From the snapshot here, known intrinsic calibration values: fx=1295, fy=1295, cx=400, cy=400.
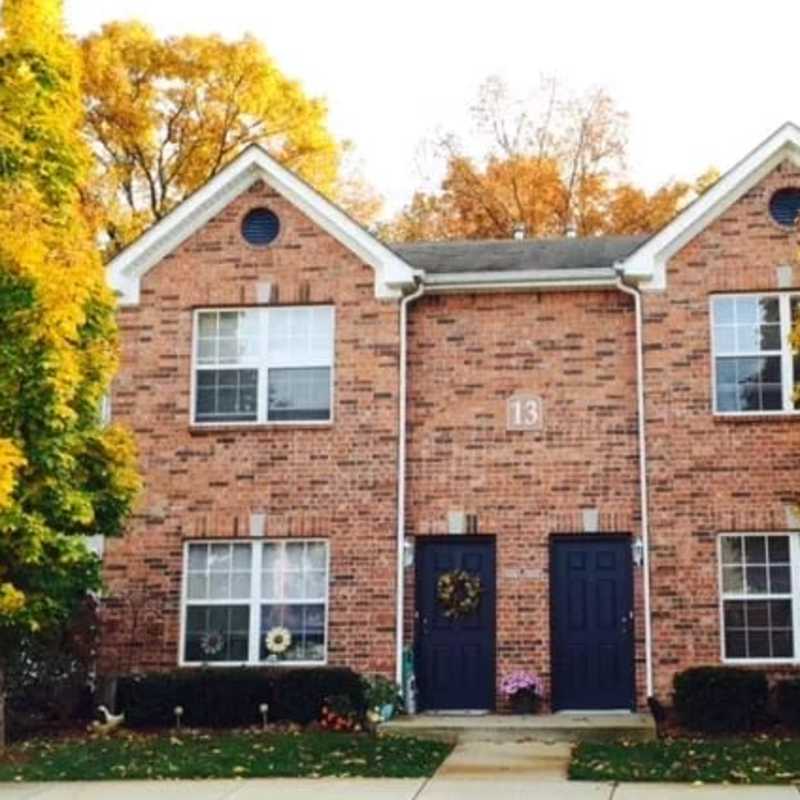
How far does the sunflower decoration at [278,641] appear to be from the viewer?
16.6 metres

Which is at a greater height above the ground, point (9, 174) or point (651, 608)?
point (9, 174)

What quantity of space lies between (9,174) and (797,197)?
9951 mm

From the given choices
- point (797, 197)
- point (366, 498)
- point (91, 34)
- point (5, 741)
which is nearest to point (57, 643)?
point (5, 741)

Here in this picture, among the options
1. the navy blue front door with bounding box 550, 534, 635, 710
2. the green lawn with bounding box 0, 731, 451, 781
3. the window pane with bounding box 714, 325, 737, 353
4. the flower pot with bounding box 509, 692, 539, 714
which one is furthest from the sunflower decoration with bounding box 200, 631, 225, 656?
the window pane with bounding box 714, 325, 737, 353

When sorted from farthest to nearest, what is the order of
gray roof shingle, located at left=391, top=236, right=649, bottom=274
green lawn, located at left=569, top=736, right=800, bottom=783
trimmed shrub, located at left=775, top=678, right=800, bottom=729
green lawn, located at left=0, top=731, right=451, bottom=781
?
gray roof shingle, located at left=391, top=236, right=649, bottom=274 < trimmed shrub, located at left=775, top=678, right=800, bottom=729 < green lawn, located at left=0, top=731, right=451, bottom=781 < green lawn, located at left=569, top=736, right=800, bottom=783

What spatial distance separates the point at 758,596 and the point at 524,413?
3744 millimetres

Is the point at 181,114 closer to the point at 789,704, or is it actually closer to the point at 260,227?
the point at 260,227

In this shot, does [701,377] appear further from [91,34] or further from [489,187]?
[91,34]

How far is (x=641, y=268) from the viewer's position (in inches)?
664

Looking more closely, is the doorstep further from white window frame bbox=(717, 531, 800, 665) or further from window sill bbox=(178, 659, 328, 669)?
window sill bbox=(178, 659, 328, 669)

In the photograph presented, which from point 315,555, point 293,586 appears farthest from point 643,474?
point 293,586

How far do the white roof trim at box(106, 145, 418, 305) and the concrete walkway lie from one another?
294 inches

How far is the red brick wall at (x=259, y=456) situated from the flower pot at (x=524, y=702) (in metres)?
1.60

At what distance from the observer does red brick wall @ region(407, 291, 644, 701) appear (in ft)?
54.6
